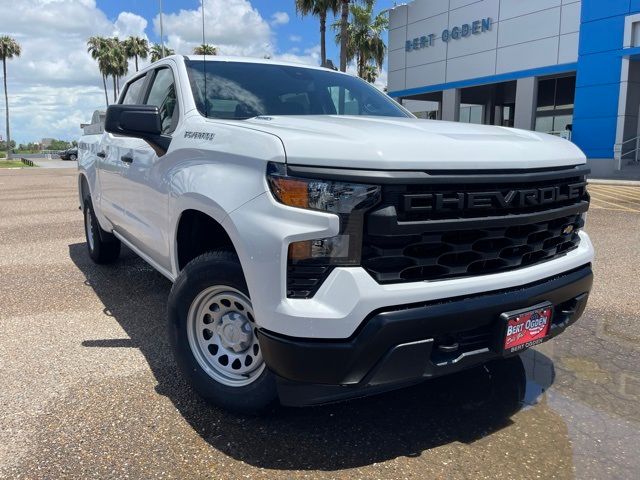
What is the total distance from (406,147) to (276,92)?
1633 millimetres

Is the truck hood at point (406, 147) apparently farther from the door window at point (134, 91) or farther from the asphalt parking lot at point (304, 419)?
the door window at point (134, 91)

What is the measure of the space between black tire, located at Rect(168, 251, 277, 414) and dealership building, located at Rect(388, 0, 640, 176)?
2360cm

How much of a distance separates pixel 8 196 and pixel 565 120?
82.6ft

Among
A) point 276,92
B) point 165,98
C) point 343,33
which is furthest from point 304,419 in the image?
point 343,33

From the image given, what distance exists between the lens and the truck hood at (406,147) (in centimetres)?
226

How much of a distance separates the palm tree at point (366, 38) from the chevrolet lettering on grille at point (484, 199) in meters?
31.4

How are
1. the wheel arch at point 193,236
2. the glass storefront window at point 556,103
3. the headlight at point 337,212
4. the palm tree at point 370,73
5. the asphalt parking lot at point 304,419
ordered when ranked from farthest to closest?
the palm tree at point 370,73 < the glass storefront window at point 556,103 < the wheel arch at point 193,236 < the asphalt parking lot at point 304,419 < the headlight at point 337,212

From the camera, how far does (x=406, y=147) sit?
91.0 inches

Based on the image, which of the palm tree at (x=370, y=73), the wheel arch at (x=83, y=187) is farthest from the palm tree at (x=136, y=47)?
the wheel arch at (x=83, y=187)

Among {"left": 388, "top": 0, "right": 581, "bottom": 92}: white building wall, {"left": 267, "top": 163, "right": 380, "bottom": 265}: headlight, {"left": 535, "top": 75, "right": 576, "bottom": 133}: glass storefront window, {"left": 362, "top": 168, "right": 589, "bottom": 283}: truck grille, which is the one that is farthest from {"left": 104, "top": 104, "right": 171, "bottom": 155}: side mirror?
{"left": 535, "top": 75, "right": 576, "bottom": 133}: glass storefront window

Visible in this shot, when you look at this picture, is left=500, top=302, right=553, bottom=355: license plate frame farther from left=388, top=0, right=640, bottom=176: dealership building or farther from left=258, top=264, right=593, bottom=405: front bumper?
left=388, top=0, right=640, bottom=176: dealership building

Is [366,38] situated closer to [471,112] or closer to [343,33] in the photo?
[471,112]

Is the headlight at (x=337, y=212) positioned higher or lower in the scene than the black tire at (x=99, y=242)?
higher

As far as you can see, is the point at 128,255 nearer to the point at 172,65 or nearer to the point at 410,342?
the point at 172,65
